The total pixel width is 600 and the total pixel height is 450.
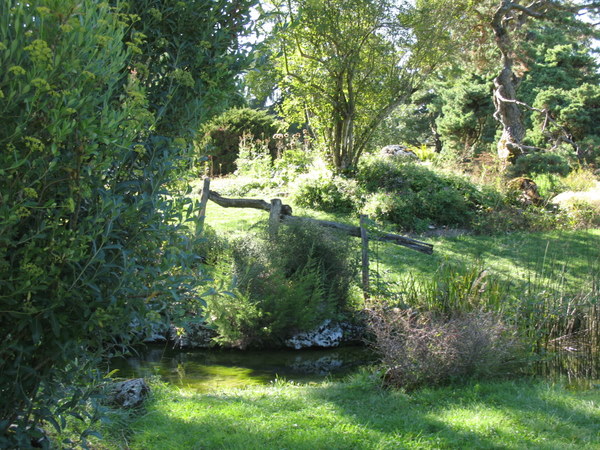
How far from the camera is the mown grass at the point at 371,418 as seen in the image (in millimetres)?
4141

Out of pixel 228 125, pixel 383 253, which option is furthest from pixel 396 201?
pixel 228 125

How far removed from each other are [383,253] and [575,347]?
5083mm

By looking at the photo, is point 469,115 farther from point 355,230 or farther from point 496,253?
point 355,230

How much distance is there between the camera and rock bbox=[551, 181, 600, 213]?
14641 mm

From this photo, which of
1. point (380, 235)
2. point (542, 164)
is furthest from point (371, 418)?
point (542, 164)

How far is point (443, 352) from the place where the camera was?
5535 millimetres

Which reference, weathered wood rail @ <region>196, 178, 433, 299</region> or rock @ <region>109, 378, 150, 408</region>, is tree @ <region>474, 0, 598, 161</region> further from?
rock @ <region>109, 378, 150, 408</region>

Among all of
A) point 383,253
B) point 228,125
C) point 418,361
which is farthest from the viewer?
point 228,125

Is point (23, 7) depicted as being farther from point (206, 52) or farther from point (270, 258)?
point (270, 258)

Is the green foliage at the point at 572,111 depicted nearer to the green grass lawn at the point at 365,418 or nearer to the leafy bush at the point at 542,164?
the leafy bush at the point at 542,164

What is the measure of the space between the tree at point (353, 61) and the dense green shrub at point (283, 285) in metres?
7.55

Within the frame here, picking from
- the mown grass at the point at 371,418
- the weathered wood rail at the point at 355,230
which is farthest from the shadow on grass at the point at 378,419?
the weathered wood rail at the point at 355,230

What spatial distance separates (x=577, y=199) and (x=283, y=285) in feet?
→ 33.7

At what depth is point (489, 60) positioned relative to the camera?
19.0 meters
